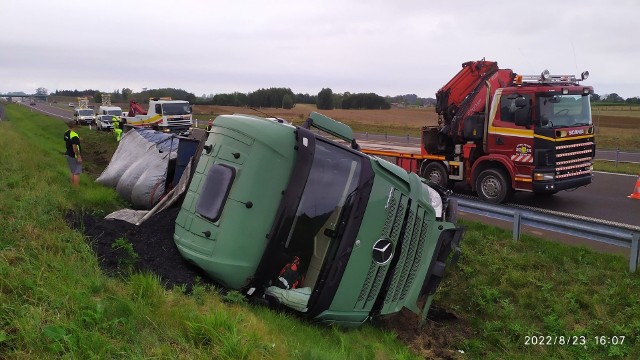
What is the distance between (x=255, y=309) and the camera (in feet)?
13.7

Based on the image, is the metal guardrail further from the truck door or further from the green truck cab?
the green truck cab

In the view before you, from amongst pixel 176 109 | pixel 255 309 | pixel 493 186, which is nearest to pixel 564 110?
pixel 493 186

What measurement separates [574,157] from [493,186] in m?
1.58

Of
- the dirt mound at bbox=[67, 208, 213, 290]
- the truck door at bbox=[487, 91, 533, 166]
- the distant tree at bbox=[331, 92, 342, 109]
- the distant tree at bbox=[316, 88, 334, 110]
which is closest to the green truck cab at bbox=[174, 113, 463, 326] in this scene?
the dirt mound at bbox=[67, 208, 213, 290]

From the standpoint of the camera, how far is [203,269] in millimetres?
4414

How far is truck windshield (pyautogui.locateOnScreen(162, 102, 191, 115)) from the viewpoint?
87.5 ft

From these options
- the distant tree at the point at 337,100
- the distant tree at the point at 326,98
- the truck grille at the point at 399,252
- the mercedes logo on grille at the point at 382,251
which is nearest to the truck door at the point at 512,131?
the truck grille at the point at 399,252

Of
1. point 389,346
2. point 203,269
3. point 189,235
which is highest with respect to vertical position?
point 189,235

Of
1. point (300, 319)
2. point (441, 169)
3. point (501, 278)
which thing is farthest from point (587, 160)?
point (300, 319)

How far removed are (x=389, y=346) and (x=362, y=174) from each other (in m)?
1.60

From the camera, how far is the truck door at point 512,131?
9.20 meters

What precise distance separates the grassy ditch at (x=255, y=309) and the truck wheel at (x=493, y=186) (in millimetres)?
1793

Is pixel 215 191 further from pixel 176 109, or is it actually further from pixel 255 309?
pixel 176 109

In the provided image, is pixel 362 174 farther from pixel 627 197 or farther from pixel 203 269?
pixel 627 197
